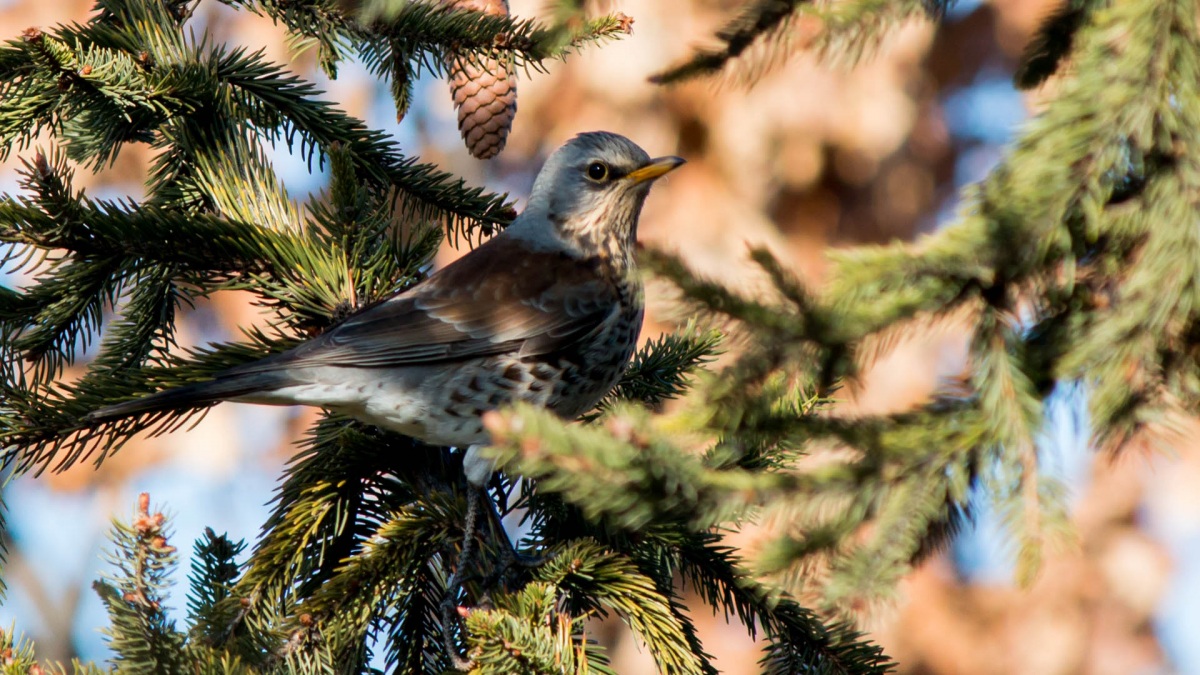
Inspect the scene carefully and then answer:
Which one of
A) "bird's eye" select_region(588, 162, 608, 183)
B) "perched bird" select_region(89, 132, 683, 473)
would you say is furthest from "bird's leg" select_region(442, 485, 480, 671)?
"bird's eye" select_region(588, 162, 608, 183)

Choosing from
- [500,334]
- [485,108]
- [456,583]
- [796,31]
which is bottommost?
[456,583]

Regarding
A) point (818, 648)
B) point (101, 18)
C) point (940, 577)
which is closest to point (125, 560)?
point (818, 648)

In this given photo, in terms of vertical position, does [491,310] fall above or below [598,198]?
below

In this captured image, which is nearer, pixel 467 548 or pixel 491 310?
pixel 467 548

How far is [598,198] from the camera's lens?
3537 millimetres

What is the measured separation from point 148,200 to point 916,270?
2.16 meters

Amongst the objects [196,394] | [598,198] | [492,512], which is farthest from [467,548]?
[598,198]

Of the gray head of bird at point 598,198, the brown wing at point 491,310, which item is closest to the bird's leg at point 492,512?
the brown wing at point 491,310

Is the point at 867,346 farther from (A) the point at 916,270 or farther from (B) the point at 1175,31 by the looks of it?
(B) the point at 1175,31

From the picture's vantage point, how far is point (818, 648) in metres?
2.15

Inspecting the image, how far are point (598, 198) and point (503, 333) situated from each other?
0.71 metres

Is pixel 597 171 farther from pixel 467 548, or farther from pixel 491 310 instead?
pixel 467 548

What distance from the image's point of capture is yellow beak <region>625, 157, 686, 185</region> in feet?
11.2

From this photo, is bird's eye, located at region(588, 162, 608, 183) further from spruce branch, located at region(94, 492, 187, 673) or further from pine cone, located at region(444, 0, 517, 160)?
spruce branch, located at region(94, 492, 187, 673)
